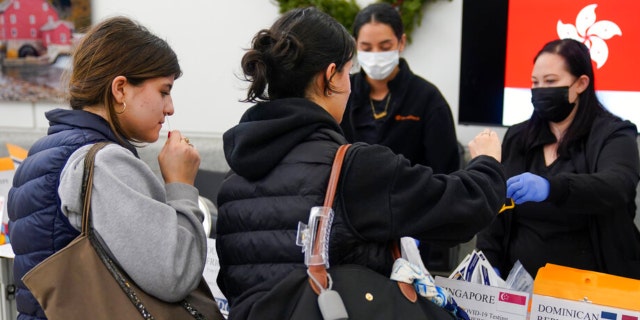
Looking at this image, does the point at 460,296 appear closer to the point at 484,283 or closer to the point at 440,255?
the point at 484,283

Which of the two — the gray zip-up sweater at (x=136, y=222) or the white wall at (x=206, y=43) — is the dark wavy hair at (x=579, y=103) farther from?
the white wall at (x=206, y=43)

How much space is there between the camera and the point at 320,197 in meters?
1.28

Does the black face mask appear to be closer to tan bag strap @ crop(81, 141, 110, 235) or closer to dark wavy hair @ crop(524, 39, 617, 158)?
dark wavy hair @ crop(524, 39, 617, 158)

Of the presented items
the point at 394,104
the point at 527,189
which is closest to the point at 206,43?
the point at 394,104

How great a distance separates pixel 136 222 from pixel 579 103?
1427 millimetres

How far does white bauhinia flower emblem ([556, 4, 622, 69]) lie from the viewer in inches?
120

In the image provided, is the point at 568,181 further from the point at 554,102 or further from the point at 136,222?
the point at 136,222

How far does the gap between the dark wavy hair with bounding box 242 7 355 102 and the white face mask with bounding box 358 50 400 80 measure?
154 centimetres

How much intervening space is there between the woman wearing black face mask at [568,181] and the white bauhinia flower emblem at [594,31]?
972 millimetres

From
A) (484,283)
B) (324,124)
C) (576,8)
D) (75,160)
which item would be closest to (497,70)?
(576,8)

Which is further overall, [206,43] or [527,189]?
[206,43]

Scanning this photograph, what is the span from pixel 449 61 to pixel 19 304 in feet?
8.96

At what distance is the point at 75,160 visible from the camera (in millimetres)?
1412

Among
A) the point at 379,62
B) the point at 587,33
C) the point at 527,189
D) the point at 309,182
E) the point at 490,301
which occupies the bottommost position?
the point at 490,301
